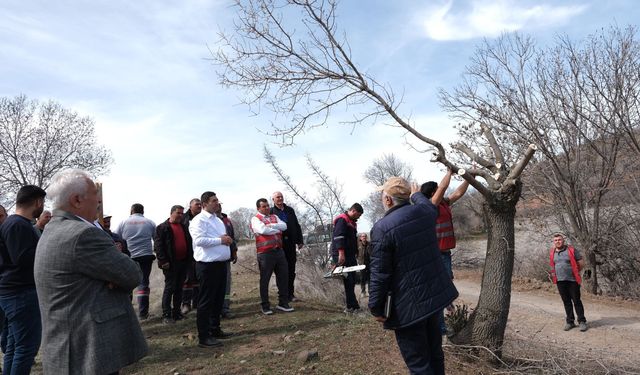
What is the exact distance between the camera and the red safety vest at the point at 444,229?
20.2ft

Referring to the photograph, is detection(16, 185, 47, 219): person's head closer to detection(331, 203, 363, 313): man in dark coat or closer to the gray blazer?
the gray blazer

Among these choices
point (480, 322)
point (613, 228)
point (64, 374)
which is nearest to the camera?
point (64, 374)

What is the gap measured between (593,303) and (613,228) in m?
2.56

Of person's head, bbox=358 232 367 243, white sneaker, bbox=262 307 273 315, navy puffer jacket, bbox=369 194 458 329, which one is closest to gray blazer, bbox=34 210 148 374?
navy puffer jacket, bbox=369 194 458 329

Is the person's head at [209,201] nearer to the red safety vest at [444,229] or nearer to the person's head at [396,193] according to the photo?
the red safety vest at [444,229]

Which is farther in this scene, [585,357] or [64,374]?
[585,357]

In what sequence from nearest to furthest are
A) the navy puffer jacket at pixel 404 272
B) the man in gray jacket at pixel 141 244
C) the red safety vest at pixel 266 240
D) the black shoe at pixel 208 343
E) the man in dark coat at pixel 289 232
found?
1. the navy puffer jacket at pixel 404 272
2. the black shoe at pixel 208 343
3. the red safety vest at pixel 266 240
4. the man in gray jacket at pixel 141 244
5. the man in dark coat at pixel 289 232

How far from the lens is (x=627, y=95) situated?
11.6 meters

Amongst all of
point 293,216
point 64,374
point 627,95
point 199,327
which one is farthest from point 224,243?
point 627,95

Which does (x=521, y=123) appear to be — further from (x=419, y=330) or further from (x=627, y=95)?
(x=419, y=330)

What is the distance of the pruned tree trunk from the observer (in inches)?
200

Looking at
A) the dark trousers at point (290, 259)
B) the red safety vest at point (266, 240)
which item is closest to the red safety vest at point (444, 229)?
the red safety vest at point (266, 240)

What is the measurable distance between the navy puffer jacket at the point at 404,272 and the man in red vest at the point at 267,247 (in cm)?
392

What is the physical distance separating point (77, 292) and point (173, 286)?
493cm
